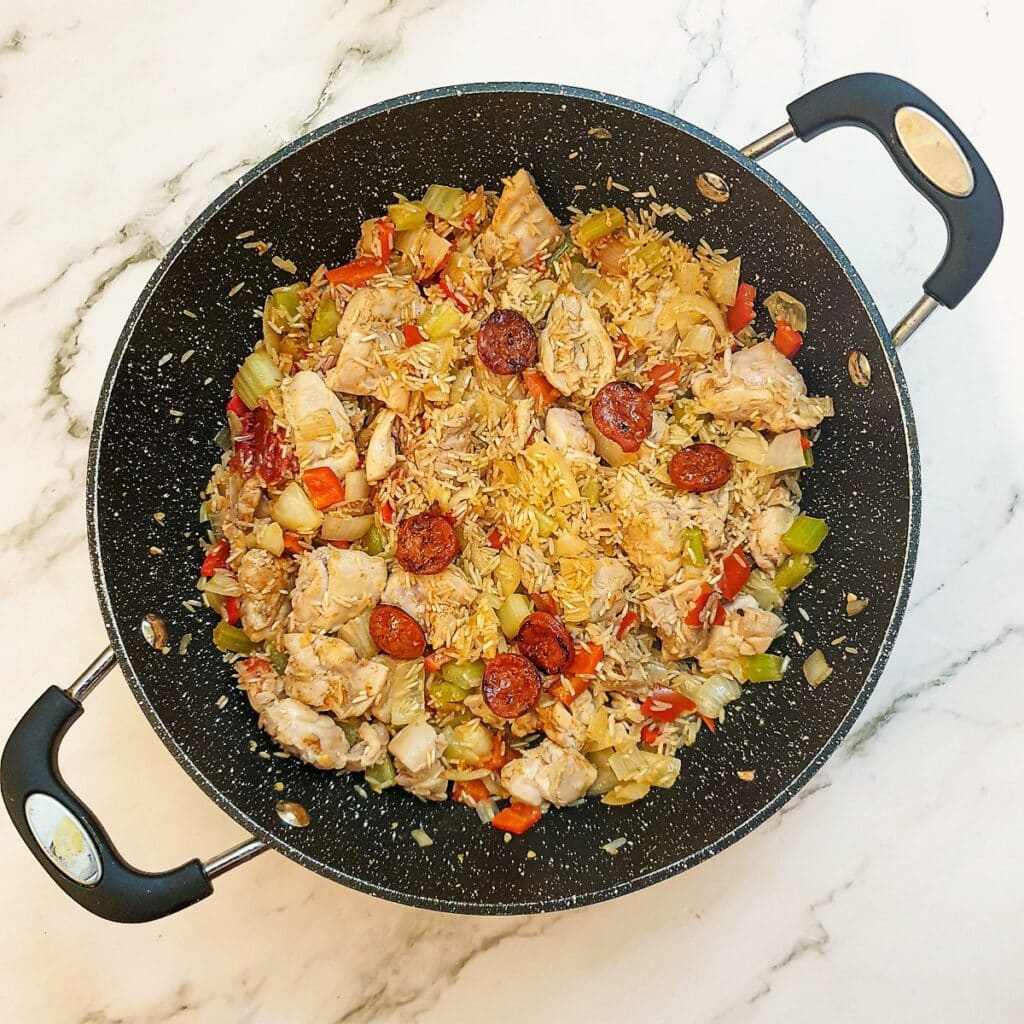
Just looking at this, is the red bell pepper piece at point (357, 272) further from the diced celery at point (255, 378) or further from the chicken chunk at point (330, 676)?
the chicken chunk at point (330, 676)

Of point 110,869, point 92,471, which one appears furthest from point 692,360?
point 110,869

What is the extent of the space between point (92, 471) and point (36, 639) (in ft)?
2.43

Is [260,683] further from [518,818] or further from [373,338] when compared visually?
[373,338]

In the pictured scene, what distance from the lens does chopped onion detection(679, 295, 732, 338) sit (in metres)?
2.62

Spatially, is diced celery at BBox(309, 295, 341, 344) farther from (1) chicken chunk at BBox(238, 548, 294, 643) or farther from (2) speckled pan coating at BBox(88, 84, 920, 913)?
(1) chicken chunk at BBox(238, 548, 294, 643)

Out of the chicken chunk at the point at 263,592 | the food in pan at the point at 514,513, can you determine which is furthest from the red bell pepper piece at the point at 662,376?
the chicken chunk at the point at 263,592

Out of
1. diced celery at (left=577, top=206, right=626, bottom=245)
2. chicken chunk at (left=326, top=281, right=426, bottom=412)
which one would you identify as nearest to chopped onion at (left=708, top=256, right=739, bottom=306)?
diced celery at (left=577, top=206, right=626, bottom=245)

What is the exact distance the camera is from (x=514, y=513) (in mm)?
2643

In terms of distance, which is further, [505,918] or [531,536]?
[505,918]

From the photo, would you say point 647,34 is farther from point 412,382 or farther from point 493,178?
point 412,382

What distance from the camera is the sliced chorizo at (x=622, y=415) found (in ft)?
8.46

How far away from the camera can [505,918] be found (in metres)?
2.82

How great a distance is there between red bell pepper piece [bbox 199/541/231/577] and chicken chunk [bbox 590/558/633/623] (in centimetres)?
100

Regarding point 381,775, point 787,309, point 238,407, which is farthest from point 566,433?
point 381,775
